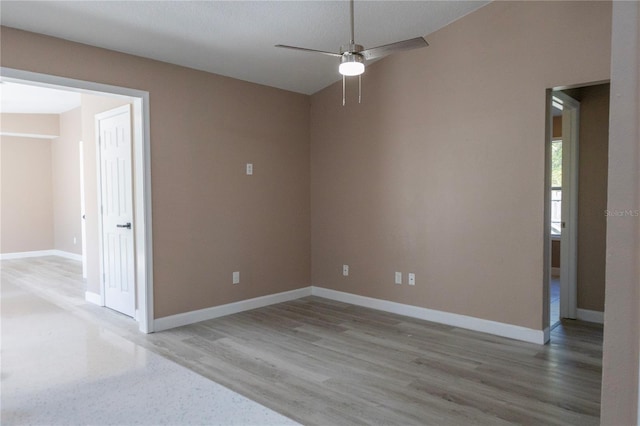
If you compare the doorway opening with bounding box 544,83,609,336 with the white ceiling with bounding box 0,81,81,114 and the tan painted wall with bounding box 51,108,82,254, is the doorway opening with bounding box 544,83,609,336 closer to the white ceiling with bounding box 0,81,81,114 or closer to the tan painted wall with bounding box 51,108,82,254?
the white ceiling with bounding box 0,81,81,114

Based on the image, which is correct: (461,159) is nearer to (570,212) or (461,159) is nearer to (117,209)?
(570,212)

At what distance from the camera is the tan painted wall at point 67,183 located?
812 cm

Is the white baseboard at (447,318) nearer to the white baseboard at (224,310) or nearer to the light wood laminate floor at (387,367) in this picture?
the light wood laminate floor at (387,367)

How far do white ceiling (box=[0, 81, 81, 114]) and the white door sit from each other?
1988mm

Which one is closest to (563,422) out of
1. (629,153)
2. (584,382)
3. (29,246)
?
(584,382)

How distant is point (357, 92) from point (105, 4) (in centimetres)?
281

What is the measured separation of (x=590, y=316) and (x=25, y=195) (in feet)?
32.7

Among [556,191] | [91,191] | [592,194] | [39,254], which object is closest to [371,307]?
[592,194]

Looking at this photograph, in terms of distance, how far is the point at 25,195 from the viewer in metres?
8.70

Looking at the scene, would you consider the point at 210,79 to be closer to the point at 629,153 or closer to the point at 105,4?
the point at 105,4

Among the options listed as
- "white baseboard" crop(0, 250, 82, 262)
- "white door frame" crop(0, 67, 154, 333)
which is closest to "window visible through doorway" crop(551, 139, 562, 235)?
"white door frame" crop(0, 67, 154, 333)

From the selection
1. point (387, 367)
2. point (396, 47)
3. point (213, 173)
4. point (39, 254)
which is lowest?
point (387, 367)

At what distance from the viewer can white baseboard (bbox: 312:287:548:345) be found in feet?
12.4

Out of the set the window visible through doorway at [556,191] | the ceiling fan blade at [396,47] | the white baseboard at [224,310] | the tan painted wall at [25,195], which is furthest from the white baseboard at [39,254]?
the window visible through doorway at [556,191]
